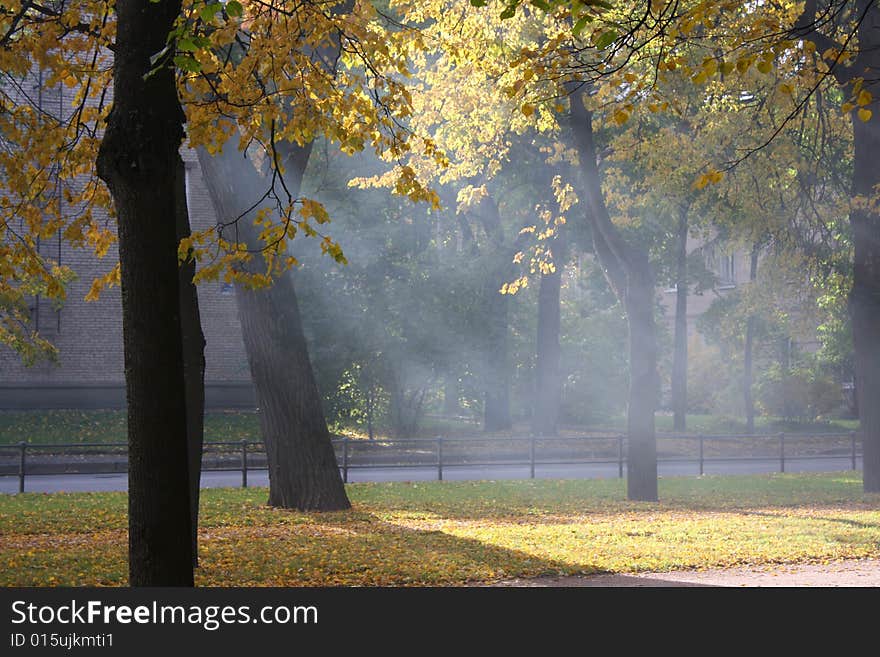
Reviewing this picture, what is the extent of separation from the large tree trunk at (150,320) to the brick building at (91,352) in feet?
86.1

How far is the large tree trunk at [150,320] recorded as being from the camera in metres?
6.38

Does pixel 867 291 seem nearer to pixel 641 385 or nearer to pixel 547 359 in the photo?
pixel 641 385

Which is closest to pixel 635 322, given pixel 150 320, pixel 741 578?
pixel 741 578

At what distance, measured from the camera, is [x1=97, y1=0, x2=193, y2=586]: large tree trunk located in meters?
6.38

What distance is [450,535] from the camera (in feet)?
42.1

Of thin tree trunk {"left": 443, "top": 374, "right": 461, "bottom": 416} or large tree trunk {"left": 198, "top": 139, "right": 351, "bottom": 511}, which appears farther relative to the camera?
thin tree trunk {"left": 443, "top": 374, "right": 461, "bottom": 416}

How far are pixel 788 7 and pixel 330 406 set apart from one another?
18.8m

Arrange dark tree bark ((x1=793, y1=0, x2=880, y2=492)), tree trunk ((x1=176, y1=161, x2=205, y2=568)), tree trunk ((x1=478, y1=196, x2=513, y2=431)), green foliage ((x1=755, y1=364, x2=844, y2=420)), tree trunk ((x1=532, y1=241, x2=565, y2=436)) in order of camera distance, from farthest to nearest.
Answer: green foliage ((x1=755, y1=364, x2=844, y2=420)), tree trunk ((x1=532, y1=241, x2=565, y2=436)), tree trunk ((x1=478, y1=196, x2=513, y2=431)), dark tree bark ((x1=793, y1=0, x2=880, y2=492)), tree trunk ((x1=176, y1=161, x2=205, y2=568))

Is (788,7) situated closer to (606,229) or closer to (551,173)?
(606,229)

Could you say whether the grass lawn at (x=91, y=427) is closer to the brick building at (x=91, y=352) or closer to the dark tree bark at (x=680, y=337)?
the brick building at (x=91, y=352)

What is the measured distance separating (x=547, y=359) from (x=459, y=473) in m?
10.1

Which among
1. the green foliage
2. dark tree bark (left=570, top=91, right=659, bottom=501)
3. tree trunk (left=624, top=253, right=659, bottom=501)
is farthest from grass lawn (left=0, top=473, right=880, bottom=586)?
the green foliage

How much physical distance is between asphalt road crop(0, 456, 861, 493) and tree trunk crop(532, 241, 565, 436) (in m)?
5.93

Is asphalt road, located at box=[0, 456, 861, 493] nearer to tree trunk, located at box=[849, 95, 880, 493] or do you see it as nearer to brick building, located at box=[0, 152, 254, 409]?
tree trunk, located at box=[849, 95, 880, 493]
